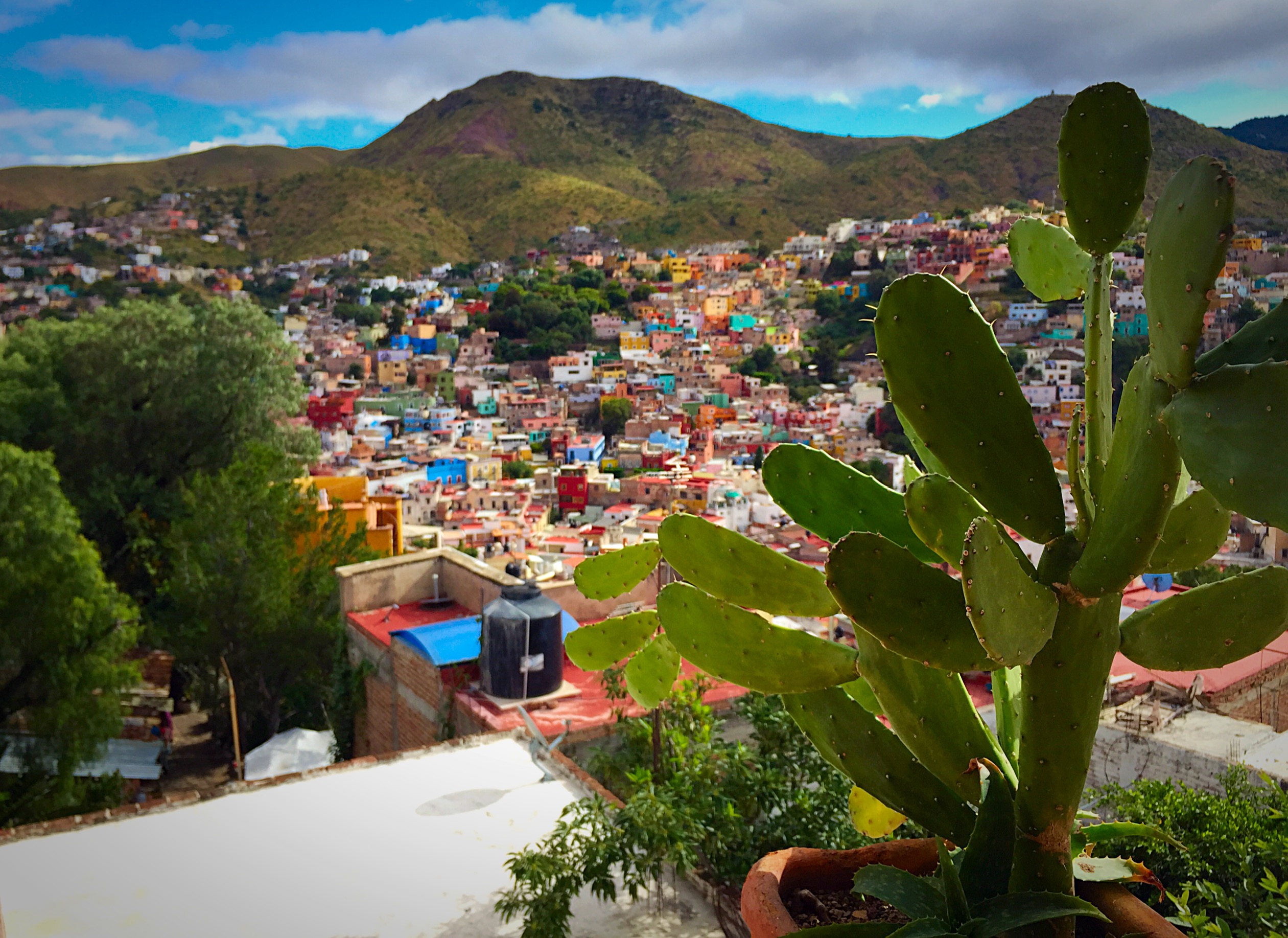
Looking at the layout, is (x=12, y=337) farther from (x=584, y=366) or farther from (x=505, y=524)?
(x=584, y=366)

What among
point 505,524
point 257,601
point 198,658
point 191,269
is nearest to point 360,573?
point 257,601

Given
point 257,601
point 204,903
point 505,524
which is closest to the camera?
point 204,903

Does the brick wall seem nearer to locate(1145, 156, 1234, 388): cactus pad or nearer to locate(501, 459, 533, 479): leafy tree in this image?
locate(1145, 156, 1234, 388): cactus pad

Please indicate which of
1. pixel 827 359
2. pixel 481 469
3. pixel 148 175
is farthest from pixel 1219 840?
pixel 148 175

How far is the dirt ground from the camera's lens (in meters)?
7.42

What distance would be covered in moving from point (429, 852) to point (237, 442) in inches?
351

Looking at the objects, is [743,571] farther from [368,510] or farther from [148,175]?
[148,175]

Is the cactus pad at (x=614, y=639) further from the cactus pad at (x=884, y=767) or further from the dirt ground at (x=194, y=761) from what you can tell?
the dirt ground at (x=194, y=761)

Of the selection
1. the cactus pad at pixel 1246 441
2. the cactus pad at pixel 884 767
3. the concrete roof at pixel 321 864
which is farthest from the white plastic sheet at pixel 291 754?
the cactus pad at pixel 1246 441

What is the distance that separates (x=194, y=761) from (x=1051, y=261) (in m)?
8.62

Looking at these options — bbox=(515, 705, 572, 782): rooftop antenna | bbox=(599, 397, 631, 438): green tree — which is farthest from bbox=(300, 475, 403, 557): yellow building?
bbox=(599, 397, 631, 438): green tree

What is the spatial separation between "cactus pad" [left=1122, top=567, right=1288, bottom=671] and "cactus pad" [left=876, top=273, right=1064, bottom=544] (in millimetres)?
151

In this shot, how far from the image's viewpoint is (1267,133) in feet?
96.3

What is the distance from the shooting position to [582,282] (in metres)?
48.2
